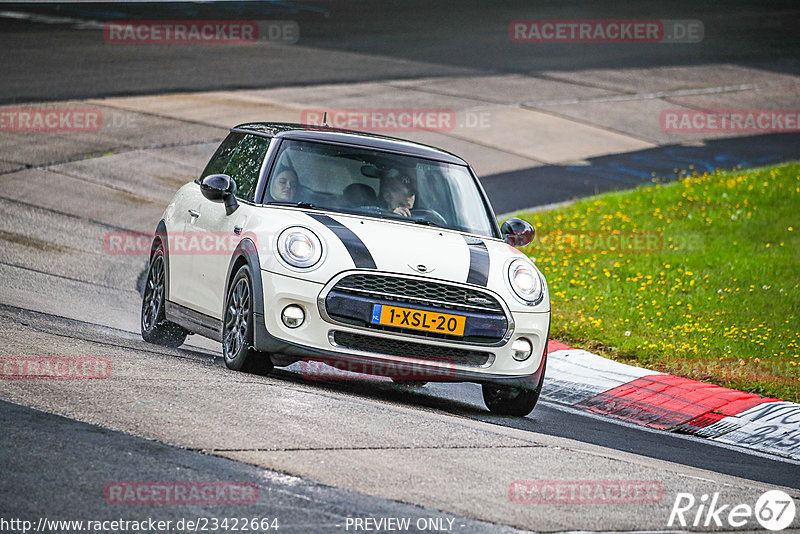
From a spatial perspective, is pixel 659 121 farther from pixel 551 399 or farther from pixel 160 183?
pixel 551 399

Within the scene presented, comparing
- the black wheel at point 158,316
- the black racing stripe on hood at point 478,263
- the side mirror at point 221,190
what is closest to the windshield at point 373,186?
the side mirror at point 221,190

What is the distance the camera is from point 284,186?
832cm

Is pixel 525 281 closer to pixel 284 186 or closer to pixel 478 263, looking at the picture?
pixel 478 263

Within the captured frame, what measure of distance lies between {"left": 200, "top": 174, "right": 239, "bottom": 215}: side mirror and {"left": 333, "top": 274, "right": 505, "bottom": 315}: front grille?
55.2 inches

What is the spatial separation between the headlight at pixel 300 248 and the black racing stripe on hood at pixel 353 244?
6.2 inches

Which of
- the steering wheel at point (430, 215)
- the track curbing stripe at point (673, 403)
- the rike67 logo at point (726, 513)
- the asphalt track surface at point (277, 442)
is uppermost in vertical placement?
the steering wheel at point (430, 215)

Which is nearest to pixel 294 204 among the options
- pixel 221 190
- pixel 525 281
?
pixel 221 190

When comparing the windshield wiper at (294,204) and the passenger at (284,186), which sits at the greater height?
the passenger at (284,186)

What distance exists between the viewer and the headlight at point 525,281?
25.6ft

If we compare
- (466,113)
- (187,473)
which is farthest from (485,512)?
(466,113)

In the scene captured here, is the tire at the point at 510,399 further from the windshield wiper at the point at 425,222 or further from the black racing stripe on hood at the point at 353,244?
the black racing stripe on hood at the point at 353,244

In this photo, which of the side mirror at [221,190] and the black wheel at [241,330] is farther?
the side mirror at [221,190]

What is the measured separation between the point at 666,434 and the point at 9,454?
4.68 m

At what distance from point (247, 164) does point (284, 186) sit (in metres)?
0.65
